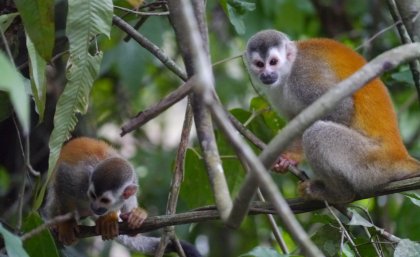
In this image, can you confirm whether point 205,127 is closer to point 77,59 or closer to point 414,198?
point 77,59

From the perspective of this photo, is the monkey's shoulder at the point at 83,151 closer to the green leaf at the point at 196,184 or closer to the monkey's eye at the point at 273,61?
the green leaf at the point at 196,184

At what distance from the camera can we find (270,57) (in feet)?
14.8

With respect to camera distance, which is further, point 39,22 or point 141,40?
point 141,40

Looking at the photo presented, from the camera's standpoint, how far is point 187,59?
2375 mm

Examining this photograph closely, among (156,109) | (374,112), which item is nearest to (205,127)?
(156,109)

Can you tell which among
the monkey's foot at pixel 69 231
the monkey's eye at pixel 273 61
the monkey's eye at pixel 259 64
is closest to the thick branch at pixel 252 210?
the monkey's foot at pixel 69 231

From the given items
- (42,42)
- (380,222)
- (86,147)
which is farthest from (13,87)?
(380,222)

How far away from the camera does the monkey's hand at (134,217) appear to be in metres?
3.71

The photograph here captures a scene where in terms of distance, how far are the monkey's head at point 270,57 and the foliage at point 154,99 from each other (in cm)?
19

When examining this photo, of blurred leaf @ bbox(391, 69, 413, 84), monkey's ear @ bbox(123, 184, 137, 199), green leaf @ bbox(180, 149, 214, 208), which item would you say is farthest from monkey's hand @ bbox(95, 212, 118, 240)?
blurred leaf @ bbox(391, 69, 413, 84)

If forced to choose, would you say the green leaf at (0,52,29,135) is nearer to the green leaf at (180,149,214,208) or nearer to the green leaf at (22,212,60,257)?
the green leaf at (22,212,60,257)

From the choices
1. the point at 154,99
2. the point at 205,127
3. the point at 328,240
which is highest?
the point at 205,127

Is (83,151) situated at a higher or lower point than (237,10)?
lower

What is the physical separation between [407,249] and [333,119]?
1241mm
